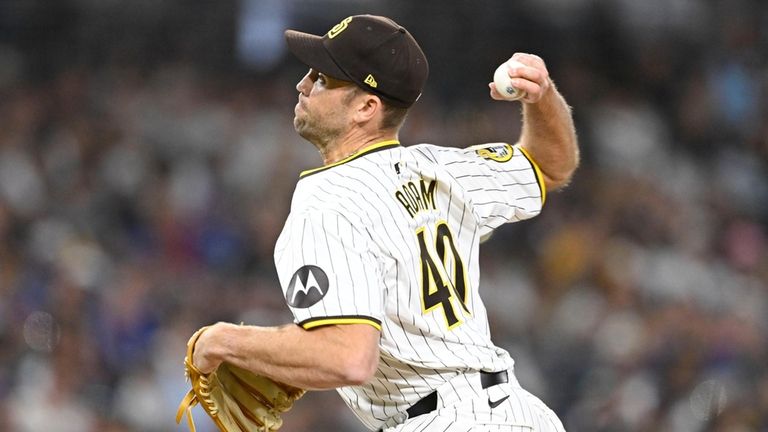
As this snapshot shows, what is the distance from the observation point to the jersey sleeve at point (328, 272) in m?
2.67

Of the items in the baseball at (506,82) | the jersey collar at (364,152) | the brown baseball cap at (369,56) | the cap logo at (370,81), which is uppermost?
the brown baseball cap at (369,56)

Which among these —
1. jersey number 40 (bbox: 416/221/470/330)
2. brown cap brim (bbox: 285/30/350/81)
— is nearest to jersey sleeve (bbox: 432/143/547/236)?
jersey number 40 (bbox: 416/221/470/330)

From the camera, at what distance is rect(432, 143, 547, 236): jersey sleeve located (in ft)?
11.0

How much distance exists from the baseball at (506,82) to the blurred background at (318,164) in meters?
3.61

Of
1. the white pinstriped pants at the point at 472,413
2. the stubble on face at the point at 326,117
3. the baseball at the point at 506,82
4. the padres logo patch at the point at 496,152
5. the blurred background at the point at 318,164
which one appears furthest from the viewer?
the blurred background at the point at 318,164

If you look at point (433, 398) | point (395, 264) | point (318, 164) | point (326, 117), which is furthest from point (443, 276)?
point (318, 164)

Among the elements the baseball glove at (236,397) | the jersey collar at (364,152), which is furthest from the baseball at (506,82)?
the baseball glove at (236,397)

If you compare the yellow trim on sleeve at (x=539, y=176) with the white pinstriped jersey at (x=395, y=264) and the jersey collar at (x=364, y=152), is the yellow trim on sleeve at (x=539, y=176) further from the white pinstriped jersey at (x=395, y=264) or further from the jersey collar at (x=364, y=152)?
the jersey collar at (x=364, y=152)

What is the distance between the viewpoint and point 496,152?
11.6ft

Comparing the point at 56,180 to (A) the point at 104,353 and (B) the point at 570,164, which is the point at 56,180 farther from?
(B) the point at 570,164

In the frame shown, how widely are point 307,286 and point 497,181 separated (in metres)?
0.93

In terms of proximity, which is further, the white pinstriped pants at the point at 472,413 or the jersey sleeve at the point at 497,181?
the jersey sleeve at the point at 497,181

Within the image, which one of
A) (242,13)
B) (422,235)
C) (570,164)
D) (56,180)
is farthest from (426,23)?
(422,235)

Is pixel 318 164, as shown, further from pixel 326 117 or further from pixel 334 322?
pixel 334 322
